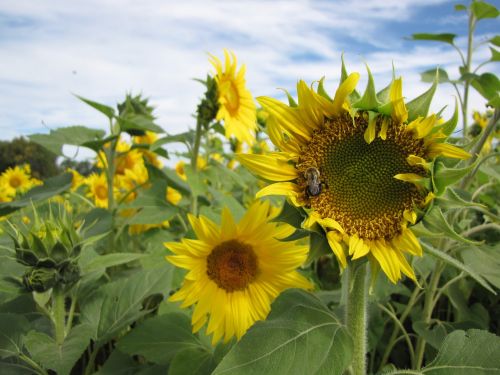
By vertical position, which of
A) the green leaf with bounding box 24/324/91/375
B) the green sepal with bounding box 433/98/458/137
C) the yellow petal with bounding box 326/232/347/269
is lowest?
the green leaf with bounding box 24/324/91/375

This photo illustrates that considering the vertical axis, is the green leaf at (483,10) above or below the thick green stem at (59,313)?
above

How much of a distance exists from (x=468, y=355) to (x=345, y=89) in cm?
79

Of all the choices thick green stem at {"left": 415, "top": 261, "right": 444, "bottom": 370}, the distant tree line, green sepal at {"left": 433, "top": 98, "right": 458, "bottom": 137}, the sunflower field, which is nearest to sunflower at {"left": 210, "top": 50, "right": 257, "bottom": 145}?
the sunflower field

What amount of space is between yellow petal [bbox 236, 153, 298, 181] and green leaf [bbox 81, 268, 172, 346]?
806 millimetres

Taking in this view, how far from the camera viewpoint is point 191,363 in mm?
1745

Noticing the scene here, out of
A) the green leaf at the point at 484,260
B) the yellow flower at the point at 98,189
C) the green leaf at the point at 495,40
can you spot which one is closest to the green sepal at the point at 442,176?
the green leaf at the point at 484,260

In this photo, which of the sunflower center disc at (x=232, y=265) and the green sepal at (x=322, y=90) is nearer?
the green sepal at (x=322, y=90)

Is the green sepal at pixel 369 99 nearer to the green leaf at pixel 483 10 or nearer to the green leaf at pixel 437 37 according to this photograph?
the green leaf at pixel 437 37

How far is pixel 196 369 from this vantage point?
1729mm

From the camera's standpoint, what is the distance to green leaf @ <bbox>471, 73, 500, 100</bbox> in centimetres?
242

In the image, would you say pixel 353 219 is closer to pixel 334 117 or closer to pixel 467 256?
pixel 334 117

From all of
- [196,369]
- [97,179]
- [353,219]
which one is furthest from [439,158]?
[97,179]

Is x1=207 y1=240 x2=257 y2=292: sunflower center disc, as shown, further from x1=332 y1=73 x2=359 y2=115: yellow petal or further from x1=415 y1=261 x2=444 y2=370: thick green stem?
x1=332 y1=73 x2=359 y2=115: yellow petal

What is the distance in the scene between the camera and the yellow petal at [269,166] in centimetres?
141
